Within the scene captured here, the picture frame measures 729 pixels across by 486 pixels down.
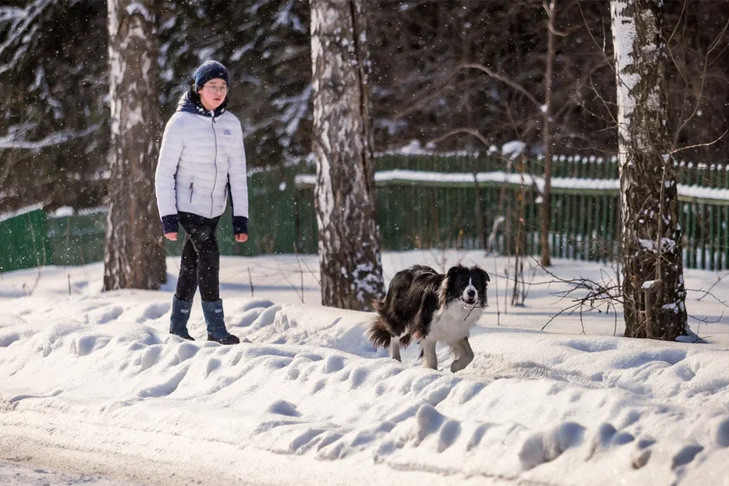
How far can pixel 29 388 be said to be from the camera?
284 inches

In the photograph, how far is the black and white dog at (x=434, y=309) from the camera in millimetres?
7008

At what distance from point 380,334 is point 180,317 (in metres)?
1.65

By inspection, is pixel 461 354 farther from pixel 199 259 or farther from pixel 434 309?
pixel 199 259

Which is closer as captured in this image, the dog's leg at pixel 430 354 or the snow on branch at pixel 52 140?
the dog's leg at pixel 430 354

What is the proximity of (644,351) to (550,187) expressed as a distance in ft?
27.6

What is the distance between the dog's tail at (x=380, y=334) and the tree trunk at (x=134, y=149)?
17.7ft

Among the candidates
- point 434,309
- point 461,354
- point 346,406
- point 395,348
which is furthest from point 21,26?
point 346,406

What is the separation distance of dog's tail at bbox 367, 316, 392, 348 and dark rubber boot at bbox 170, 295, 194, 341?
4.97 ft

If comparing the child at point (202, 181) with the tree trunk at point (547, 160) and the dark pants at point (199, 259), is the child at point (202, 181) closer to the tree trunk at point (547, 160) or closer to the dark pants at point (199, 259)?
the dark pants at point (199, 259)

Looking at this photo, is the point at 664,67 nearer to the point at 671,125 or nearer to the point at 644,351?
the point at 671,125

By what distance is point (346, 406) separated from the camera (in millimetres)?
5758

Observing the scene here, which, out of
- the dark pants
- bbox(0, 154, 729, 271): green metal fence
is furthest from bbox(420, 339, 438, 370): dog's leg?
bbox(0, 154, 729, 271): green metal fence

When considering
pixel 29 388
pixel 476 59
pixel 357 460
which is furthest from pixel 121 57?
pixel 476 59

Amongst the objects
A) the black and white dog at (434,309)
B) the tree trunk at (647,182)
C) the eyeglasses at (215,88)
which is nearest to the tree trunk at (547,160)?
the tree trunk at (647,182)
